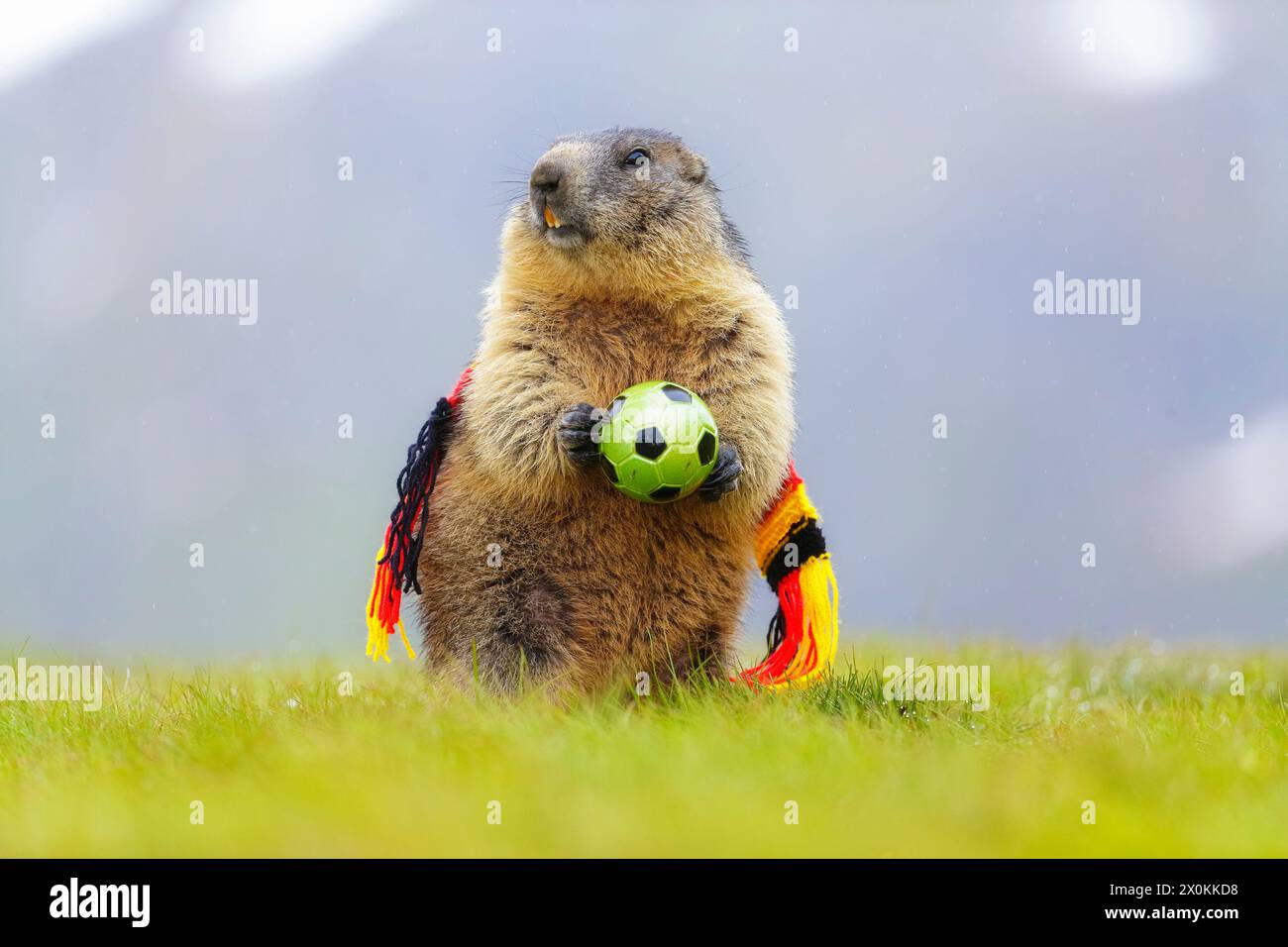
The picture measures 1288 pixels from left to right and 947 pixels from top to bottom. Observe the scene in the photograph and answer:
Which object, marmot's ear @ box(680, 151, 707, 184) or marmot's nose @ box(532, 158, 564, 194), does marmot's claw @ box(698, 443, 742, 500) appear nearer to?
marmot's nose @ box(532, 158, 564, 194)

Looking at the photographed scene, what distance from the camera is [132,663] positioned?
7645mm

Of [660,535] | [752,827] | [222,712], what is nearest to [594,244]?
[660,535]

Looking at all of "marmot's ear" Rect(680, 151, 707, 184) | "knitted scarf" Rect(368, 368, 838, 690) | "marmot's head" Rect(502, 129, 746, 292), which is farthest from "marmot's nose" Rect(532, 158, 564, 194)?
"knitted scarf" Rect(368, 368, 838, 690)

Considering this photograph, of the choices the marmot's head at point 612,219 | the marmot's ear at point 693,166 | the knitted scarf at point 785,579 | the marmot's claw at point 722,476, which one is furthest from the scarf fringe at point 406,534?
the marmot's ear at point 693,166

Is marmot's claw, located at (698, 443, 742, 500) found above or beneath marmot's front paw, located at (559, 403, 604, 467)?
beneath

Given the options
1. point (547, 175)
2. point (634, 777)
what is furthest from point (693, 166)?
point (634, 777)

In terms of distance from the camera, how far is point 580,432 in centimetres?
523

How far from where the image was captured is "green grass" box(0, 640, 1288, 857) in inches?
135

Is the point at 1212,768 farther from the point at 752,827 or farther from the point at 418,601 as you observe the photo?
the point at 418,601

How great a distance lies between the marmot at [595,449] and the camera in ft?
18.0

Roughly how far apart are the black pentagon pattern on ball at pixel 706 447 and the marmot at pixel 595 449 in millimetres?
134

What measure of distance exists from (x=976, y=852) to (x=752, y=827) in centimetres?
64

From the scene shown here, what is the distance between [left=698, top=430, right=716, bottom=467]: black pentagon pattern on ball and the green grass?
1.05m

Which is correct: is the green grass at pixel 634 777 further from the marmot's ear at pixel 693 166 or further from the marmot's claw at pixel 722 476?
the marmot's ear at pixel 693 166
